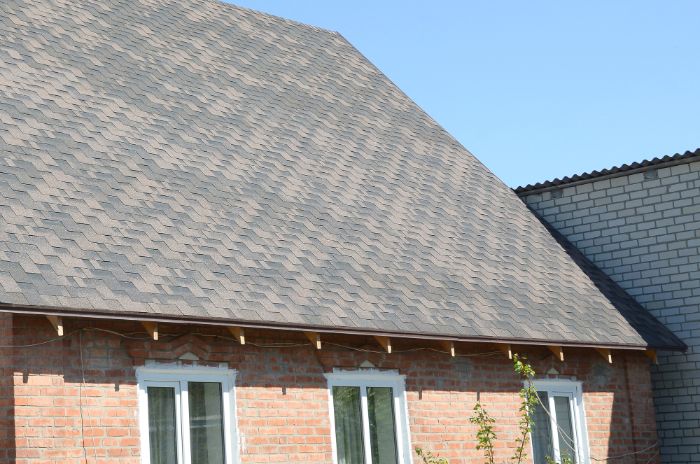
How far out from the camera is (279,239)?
13.6m

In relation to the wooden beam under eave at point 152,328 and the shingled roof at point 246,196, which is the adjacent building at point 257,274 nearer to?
the shingled roof at point 246,196

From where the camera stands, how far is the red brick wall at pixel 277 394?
1034 cm

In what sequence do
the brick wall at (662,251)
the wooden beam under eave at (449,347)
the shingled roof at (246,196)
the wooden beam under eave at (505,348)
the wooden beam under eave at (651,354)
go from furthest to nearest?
1. the brick wall at (662,251)
2. the wooden beam under eave at (651,354)
3. the wooden beam under eave at (505,348)
4. the wooden beam under eave at (449,347)
5. the shingled roof at (246,196)

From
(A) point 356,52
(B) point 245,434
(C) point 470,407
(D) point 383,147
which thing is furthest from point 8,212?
(A) point 356,52

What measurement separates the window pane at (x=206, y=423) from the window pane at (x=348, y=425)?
168cm

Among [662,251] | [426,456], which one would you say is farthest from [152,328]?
[662,251]

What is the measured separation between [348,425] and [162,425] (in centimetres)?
263

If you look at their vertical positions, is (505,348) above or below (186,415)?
above

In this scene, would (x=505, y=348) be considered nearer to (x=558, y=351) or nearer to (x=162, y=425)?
(x=558, y=351)

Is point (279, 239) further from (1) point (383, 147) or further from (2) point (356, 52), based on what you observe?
(2) point (356, 52)

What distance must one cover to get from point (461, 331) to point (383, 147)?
5169 mm

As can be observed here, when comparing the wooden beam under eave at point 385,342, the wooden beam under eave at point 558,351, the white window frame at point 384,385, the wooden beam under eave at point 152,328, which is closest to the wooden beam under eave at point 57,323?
the wooden beam under eave at point 152,328

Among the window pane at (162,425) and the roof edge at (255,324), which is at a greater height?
the roof edge at (255,324)

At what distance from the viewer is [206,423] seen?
1180 centimetres
